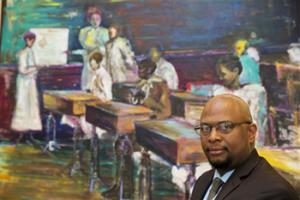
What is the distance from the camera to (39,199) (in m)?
2.28

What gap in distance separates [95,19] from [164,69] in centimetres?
52

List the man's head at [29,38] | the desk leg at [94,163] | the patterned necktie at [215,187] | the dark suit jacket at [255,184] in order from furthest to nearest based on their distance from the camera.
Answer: the man's head at [29,38] → the desk leg at [94,163] → the patterned necktie at [215,187] → the dark suit jacket at [255,184]

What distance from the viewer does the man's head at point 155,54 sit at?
230cm

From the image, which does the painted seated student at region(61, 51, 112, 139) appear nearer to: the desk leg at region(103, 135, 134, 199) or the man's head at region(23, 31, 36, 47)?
the desk leg at region(103, 135, 134, 199)

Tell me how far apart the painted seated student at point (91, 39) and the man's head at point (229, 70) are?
0.69 meters

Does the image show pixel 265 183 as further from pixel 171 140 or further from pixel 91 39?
pixel 91 39

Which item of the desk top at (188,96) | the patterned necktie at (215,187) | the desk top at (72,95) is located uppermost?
the desk top at (188,96)

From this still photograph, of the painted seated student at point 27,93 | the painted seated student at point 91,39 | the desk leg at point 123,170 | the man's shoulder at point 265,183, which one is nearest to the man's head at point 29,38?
the painted seated student at point 27,93

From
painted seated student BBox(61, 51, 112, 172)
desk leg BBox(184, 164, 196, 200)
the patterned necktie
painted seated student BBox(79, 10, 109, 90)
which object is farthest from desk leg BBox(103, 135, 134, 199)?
the patterned necktie

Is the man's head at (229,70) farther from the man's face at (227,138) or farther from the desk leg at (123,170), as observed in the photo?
the man's face at (227,138)

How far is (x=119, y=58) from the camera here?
2346mm

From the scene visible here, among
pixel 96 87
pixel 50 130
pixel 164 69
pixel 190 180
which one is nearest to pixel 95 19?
pixel 96 87

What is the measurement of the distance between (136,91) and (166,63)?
0.23 meters

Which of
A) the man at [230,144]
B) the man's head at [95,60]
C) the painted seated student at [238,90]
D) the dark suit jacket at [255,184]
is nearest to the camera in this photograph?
the dark suit jacket at [255,184]
